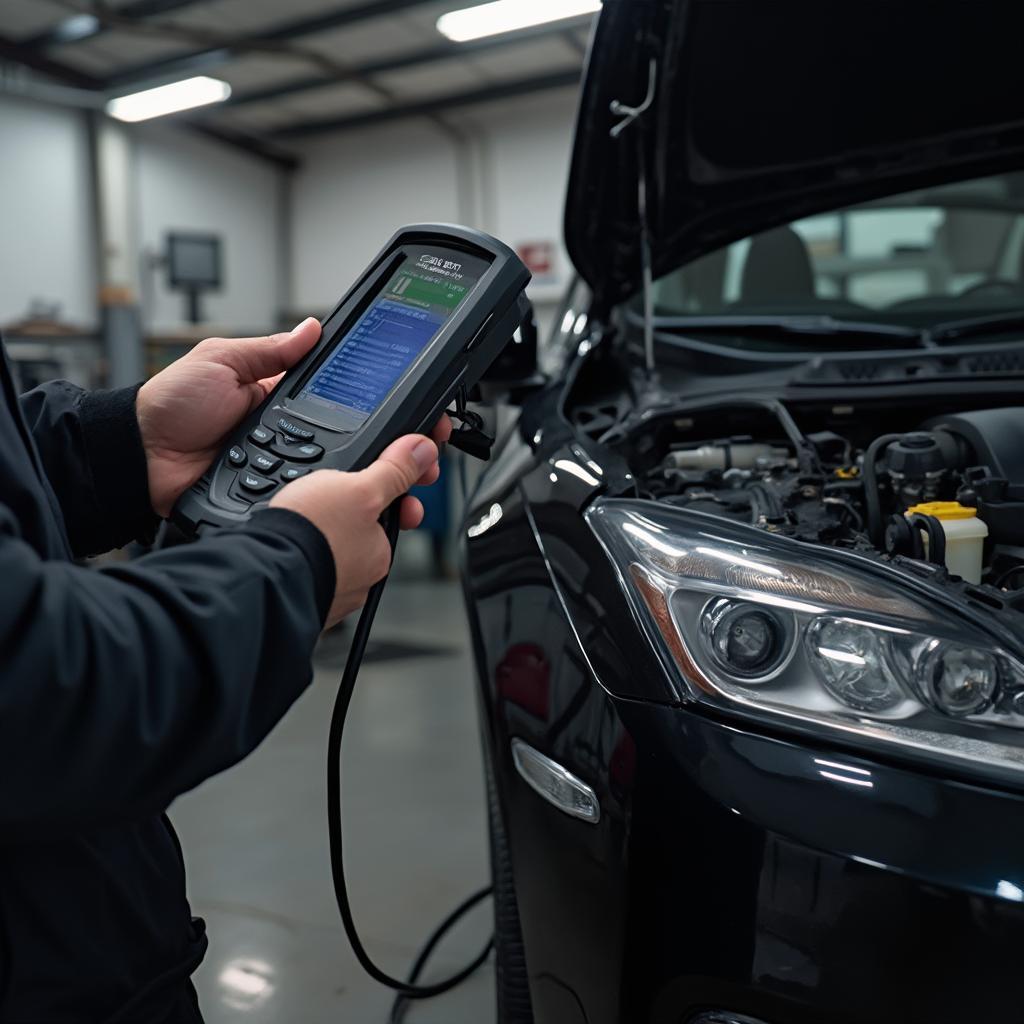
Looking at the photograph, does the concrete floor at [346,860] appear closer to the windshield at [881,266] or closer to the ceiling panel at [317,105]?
Answer: the windshield at [881,266]

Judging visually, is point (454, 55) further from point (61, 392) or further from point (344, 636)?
point (61, 392)

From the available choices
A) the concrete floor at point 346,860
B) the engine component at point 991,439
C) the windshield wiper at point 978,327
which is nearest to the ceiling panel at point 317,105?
the concrete floor at point 346,860

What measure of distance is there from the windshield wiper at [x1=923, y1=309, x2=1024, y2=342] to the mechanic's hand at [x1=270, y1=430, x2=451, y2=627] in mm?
1231

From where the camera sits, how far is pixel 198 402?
3.15ft

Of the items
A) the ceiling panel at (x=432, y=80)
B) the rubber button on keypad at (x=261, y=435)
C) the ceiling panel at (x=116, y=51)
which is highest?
the ceiling panel at (x=432, y=80)

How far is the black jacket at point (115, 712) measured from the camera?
0.51m

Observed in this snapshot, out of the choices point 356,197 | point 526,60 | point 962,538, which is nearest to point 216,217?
point 356,197

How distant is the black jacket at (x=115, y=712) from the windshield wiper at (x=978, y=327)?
1340 millimetres

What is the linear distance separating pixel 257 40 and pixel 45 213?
6.99 feet

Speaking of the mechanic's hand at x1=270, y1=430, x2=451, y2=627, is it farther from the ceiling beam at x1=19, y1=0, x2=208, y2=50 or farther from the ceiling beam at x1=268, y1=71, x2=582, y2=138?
the ceiling beam at x1=268, y1=71, x2=582, y2=138

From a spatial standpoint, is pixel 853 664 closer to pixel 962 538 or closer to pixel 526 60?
pixel 962 538

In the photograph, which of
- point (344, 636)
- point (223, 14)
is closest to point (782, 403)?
point (344, 636)

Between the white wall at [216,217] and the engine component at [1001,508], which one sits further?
the white wall at [216,217]

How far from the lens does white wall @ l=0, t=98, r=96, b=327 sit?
701 centimetres
